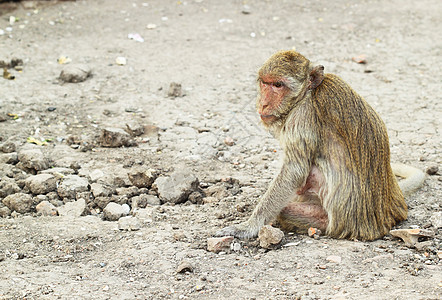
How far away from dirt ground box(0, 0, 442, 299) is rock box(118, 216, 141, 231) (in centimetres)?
7

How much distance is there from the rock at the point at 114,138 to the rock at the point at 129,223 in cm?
152

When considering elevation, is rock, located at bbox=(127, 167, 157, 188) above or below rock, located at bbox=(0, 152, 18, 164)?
above

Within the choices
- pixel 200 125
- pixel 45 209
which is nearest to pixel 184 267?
pixel 45 209

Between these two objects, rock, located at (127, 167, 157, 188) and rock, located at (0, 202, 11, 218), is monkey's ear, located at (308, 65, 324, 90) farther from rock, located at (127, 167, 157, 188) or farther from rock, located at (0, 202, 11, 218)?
rock, located at (0, 202, 11, 218)

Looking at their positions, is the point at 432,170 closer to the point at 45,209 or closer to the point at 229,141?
the point at 229,141

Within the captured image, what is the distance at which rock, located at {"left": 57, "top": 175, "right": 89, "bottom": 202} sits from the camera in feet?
17.2

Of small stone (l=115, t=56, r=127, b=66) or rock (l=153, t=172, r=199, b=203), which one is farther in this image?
small stone (l=115, t=56, r=127, b=66)

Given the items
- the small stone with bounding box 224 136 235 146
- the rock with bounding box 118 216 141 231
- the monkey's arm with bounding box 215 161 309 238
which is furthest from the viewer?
the small stone with bounding box 224 136 235 146

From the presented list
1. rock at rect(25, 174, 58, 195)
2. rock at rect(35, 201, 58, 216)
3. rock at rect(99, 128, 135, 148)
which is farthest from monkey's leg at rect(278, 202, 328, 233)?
rock at rect(99, 128, 135, 148)

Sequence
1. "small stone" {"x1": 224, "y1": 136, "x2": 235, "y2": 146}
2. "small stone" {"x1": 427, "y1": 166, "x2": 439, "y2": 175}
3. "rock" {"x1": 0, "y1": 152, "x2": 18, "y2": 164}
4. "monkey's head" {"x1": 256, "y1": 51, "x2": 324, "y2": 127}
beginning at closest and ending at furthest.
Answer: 1. "monkey's head" {"x1": 256, "y1": 51, "x2": 324, "y2": 127}
2. "small stone" {"x1": 427, "y1": 166, "x2": 439, "y2": 175}
3. "rock" {"x1": 0, "y1": 152, "x2": 18, "y2": 164}
4. "small stone" {"x1": 224, "y1": 136, "x2": 235, "y2": 146}

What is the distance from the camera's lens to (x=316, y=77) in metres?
4.36

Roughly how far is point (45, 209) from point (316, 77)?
2.54 meters

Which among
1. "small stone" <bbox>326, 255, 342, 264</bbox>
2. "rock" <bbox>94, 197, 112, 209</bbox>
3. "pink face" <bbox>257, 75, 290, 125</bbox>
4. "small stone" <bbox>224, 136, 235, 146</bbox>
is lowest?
"rock" <bbox>94, 197, 112, 209</bbox>

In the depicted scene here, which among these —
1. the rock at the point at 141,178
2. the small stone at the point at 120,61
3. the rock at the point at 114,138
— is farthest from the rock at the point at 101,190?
the small stone at the point at 120,61
